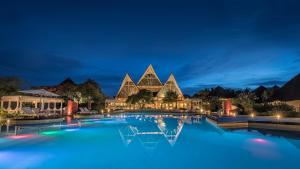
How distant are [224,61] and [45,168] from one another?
2998cm

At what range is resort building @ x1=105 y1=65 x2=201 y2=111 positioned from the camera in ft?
169

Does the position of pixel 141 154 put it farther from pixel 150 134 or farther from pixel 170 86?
pixel 170 86

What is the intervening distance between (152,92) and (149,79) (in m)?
4.21

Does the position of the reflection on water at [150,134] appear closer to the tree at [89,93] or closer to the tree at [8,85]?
the tree at [8,85]

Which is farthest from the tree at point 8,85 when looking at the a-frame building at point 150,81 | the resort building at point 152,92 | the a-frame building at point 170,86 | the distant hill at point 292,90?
the a-frame building at point 150,81

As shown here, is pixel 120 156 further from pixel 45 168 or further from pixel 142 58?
pixel 142 58

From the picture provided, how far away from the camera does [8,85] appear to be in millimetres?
19188

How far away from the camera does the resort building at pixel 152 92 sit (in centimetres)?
5137

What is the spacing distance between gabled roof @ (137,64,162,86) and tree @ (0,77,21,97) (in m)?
37.6

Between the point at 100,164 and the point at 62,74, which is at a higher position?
the point at 62,74

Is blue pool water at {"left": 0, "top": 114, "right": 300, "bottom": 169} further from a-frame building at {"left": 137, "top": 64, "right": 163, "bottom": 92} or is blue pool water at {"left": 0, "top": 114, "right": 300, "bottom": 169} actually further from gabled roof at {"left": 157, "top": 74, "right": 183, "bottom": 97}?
a-frame building at {"left": 137, "top": 64, "right": 163, "bottom": 92}

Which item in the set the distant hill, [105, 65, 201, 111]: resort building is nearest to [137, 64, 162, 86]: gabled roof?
[105, 65, 201, 111]: resort building

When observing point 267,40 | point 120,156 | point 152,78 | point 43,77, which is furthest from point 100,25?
point 43,77

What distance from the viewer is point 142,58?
1722 inches
